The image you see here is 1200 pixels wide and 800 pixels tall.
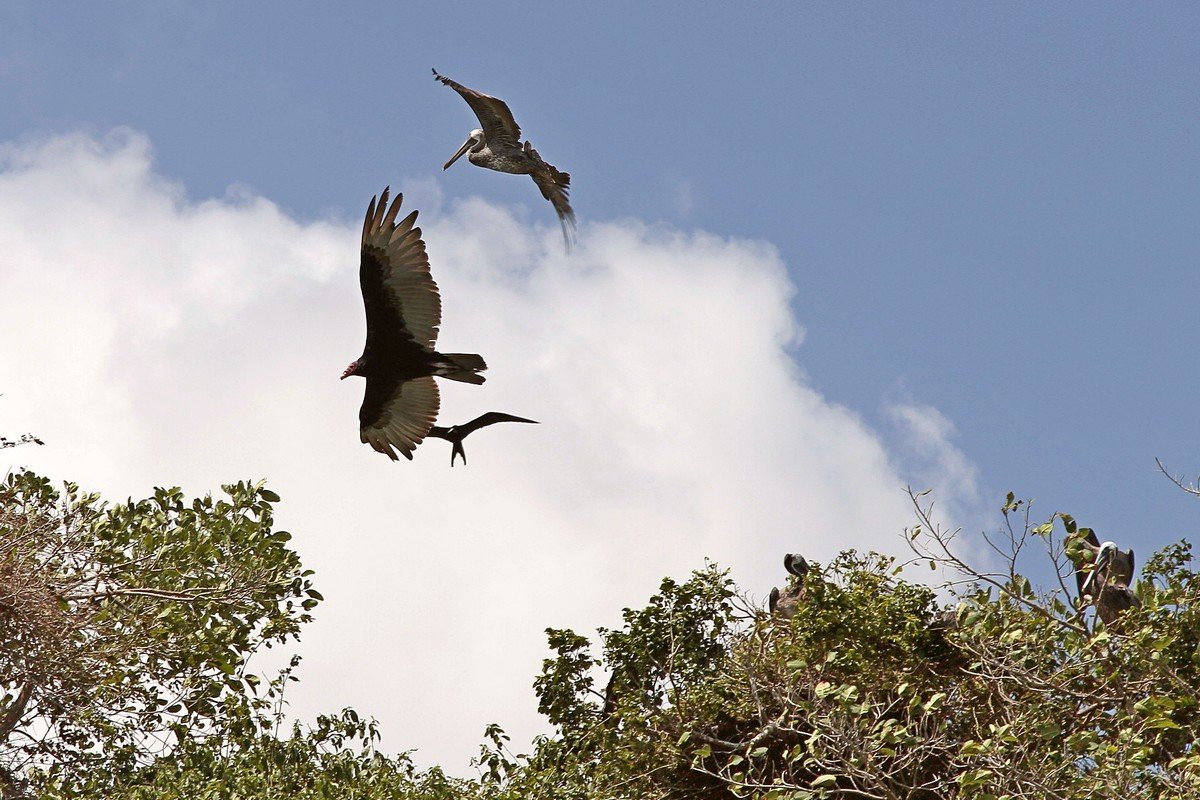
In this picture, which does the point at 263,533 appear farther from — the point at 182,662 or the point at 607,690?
the point at 607,690

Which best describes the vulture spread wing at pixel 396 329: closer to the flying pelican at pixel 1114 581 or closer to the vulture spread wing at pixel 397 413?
the vulture spread wing at pixel 397 413

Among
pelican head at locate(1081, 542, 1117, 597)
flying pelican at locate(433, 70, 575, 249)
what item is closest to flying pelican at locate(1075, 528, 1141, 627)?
pelican head at locate(1081, 542, 1117, 597)

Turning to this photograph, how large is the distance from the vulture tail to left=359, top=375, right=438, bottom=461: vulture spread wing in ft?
0.70

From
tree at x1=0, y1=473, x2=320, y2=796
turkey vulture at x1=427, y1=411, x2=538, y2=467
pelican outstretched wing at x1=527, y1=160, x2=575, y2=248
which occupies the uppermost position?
pelican outstretched wing at x1=527, y1=160, x2=575, y2=248

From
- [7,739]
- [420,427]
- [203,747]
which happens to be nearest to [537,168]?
[420,427]

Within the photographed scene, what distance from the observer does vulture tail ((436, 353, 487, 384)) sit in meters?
11.7

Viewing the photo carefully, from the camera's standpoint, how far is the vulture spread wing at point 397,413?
12031mm

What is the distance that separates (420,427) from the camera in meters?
12.2

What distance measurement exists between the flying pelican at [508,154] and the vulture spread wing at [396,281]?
4.41 ft

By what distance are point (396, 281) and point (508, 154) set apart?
5.59ft

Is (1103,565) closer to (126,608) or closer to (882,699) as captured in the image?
(882,699)

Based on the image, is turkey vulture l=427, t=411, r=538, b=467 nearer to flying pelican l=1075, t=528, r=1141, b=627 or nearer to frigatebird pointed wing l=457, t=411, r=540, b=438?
frigatebird pointed wing l=457, t=411, r=540, b=438

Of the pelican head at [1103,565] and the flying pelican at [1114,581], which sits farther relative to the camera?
the flying pelican at [1114,581]

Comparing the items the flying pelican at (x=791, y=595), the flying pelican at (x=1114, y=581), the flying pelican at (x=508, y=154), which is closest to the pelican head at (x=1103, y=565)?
the flying pelican at (x=1114, y=581)
